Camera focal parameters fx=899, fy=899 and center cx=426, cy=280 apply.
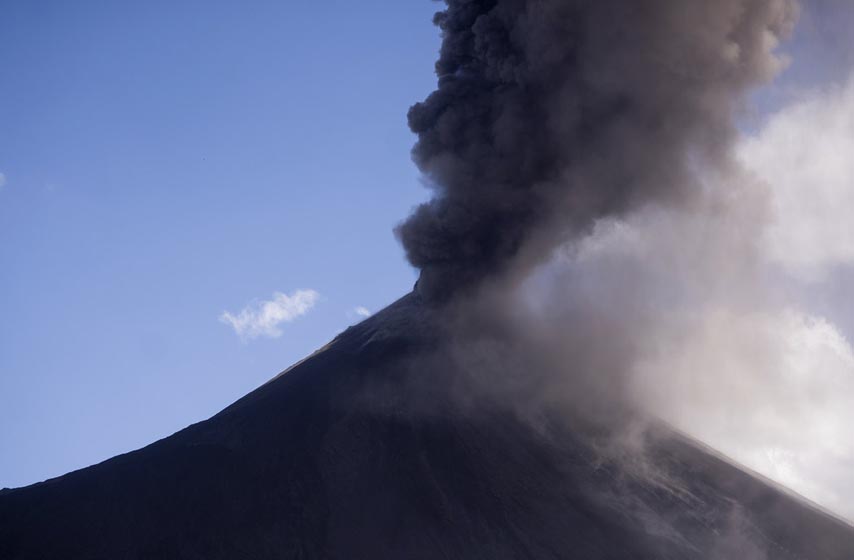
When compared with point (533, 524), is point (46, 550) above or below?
above

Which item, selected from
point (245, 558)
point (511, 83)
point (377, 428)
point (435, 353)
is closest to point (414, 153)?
point (511, 83)

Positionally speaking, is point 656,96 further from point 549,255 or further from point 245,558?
point 245,558

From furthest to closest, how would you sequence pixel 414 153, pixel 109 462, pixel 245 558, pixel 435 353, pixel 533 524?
1. pixel 414 153
2. pixel 435 353
3. pixel 109 462
4. pixel 533 524
5. pixel 245 558

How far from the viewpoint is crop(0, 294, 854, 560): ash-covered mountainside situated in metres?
37.4

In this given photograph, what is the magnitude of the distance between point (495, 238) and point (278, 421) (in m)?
15.9

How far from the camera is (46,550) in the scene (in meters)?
36.8

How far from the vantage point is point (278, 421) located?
45.3 metres

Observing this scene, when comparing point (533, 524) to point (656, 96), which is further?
point (656, 96)

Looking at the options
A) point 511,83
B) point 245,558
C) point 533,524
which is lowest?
point 533,524

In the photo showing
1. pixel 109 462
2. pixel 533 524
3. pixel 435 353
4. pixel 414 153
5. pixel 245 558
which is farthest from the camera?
pixel 414 153

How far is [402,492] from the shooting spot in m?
40.5

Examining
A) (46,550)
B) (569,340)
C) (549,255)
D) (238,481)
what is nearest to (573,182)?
(549,255)

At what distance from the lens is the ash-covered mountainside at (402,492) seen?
37375 mm

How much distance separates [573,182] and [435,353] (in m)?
12.6
